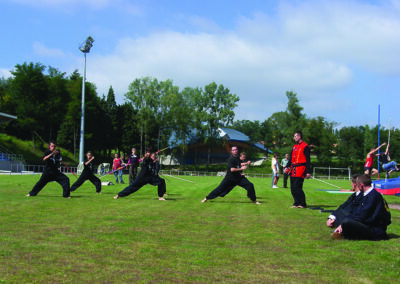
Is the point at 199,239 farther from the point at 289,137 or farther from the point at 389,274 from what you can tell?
the point at 289,137

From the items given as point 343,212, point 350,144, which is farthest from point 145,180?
point 350,144

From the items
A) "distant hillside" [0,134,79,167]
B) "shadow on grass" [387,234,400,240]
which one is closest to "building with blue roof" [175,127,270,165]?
"distant hillside" [0,134,79,167]

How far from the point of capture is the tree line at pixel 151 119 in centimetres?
6378

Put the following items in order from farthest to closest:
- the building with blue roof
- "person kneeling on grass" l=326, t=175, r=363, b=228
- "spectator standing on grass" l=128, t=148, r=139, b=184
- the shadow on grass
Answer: the building with blue roof, "spectator standing on grass" l=128, t=148, r=139, b=184, "person kneeling on grass" l=326, t=175, r=363, b=228, the shadow on grass

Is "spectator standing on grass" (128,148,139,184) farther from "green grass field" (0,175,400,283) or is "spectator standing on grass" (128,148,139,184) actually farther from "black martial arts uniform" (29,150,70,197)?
"green grass field" (0,175,400,283)

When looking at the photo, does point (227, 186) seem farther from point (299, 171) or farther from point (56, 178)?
point (56, 178)

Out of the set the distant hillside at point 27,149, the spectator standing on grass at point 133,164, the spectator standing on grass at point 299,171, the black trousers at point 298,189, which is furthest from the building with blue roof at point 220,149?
the black trousers at point 298,189

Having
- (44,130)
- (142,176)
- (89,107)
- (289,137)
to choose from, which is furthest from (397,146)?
(142,176)

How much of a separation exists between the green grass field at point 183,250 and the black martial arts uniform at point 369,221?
0.63 ft

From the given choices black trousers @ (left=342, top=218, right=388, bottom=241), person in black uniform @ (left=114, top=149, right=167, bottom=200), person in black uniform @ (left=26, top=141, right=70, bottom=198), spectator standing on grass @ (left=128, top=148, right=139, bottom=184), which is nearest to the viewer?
black trousers @ (left=342, top=218, right=388, bottom=241)

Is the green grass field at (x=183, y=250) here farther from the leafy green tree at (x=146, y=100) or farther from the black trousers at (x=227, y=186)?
the leafy green tree at (x=146, y=100)

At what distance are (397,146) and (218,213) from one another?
65.3 metres

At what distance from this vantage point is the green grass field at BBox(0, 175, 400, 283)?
4.50 metres

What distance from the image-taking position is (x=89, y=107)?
67062 mm
